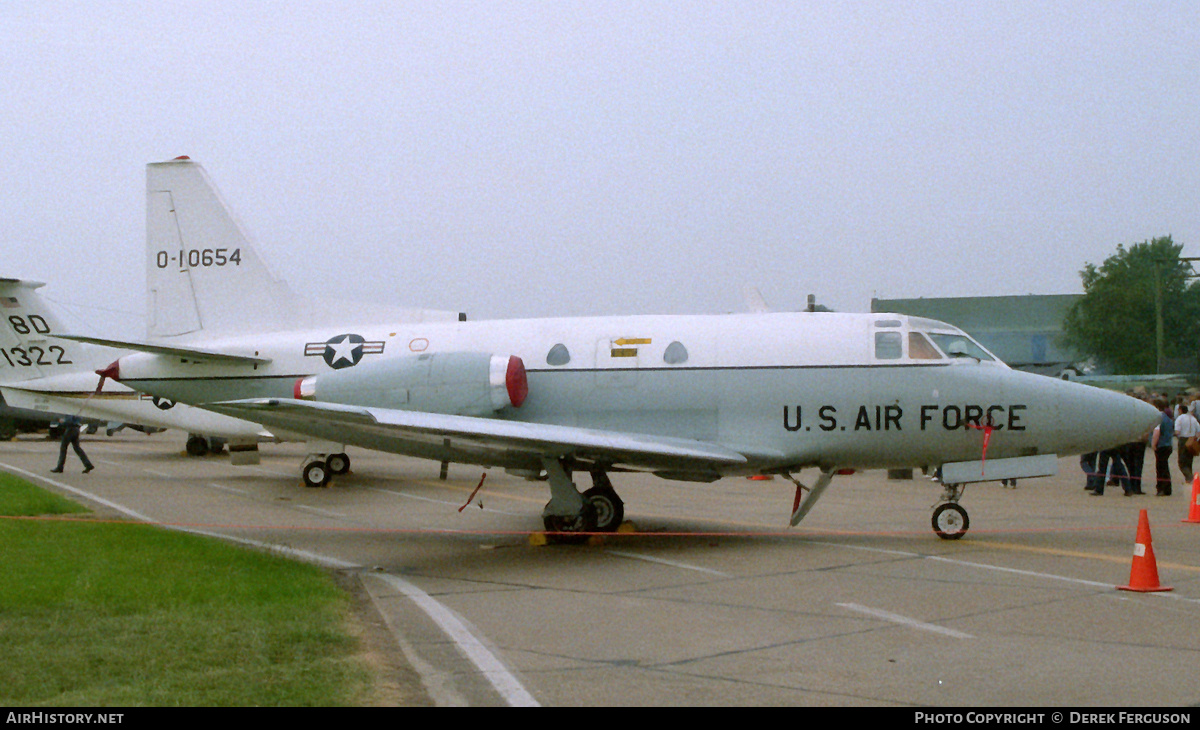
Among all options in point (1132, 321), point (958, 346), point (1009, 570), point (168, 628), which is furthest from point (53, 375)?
point (1132, 321)

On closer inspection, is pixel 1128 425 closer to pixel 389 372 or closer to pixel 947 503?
pixel 947 503

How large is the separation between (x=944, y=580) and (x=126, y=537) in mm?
9371

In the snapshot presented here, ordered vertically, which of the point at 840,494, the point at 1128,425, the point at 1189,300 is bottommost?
the point at 840,494

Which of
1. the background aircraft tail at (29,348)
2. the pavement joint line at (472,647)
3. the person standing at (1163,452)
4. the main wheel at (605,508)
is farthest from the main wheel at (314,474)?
the person standing at (1163,452)

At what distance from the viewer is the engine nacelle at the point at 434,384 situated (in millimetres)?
13359

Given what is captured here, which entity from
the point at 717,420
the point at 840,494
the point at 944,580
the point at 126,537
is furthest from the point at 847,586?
the point at 840,494

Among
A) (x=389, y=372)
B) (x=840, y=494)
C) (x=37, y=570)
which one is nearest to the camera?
(x=37, y=570)

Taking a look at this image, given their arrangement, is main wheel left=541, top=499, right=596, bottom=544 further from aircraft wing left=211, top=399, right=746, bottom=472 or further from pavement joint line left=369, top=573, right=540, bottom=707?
pavement joint line left=369, top=573, right=540, bottom=707

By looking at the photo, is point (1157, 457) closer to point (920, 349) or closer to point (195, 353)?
point (920, 349)

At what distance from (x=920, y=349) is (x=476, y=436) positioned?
18.6ft

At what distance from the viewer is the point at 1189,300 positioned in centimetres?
7925

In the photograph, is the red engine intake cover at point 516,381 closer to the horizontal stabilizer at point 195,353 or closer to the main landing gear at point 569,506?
the main landing gear at point 569,506

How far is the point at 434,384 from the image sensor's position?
13547 millimetres
